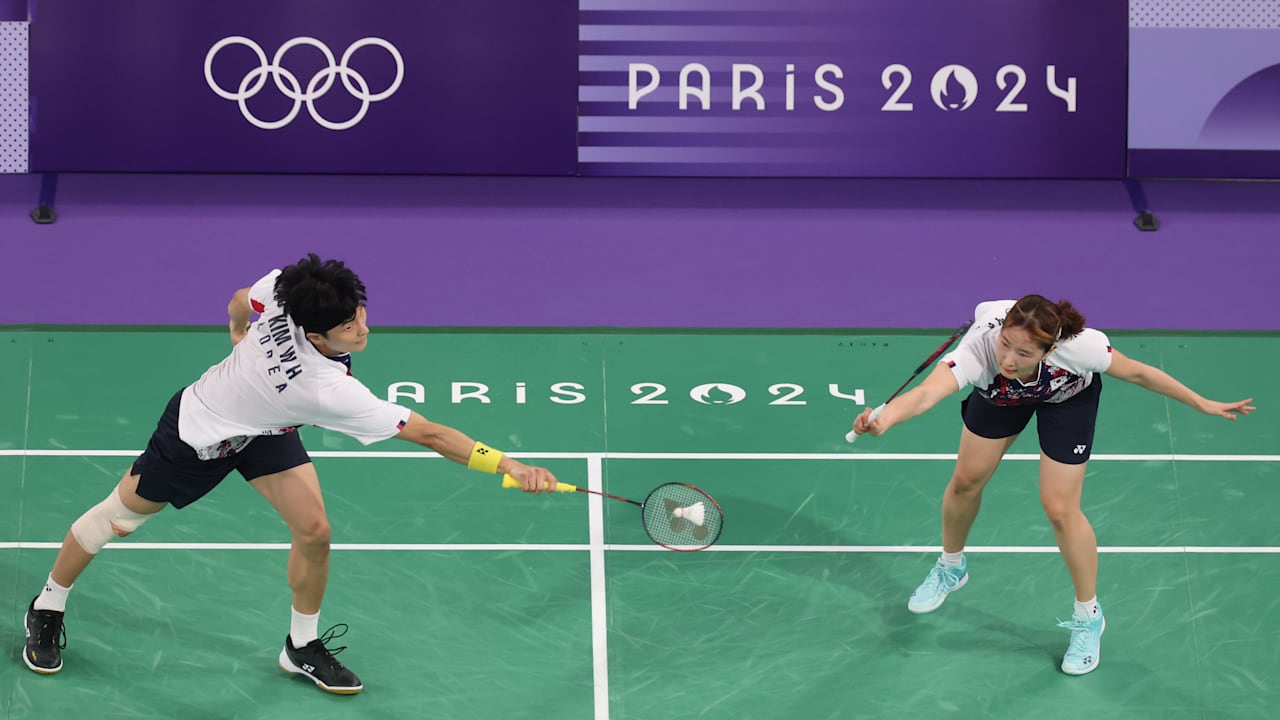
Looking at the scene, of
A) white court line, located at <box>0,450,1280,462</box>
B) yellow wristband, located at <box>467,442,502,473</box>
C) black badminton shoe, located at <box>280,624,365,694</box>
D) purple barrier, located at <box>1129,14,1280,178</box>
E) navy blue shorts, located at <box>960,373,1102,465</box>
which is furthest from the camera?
purple barrier, located at <box>1129,14,1280,178</box>

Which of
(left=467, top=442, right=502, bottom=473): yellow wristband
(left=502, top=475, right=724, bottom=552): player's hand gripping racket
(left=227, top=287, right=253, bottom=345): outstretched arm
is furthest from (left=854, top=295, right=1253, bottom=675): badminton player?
(left=227, top=287, right=253, bottom=345): outstretched arm

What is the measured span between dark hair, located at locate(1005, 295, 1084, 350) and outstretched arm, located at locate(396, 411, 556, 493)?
65.4 inches

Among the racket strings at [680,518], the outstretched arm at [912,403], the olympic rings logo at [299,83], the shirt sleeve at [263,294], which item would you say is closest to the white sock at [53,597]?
the shirt sleeve at [263,294]

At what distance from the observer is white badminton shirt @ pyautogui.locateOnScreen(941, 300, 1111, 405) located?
5418 mm

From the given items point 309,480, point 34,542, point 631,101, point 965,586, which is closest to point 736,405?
point 965,586

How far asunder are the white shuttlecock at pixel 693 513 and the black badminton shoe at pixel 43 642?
7.61 feet

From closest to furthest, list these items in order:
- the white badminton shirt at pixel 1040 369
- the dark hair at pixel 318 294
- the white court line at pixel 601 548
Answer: the dark hair at pixel 318 294 → the white badminton shirt at pixel 1040 369 → the white court line at pixel 601 548

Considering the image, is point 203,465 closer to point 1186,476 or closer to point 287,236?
point 287,236

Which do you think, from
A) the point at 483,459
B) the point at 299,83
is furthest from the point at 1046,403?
the point at 299,83

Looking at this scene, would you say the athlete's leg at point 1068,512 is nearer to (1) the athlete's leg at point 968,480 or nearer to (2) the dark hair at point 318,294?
(1) the athlete's leg at point 968,480

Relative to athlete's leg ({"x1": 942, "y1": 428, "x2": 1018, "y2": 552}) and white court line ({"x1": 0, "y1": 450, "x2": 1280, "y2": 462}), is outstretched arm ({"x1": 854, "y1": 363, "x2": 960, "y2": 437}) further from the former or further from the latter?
white court line ({"x1": 0, "y1": 450, "x2": 1280, "y2": 462})

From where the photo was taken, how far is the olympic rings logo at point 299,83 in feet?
27.3

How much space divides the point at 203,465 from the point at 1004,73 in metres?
5.13

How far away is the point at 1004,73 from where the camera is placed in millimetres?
8555
